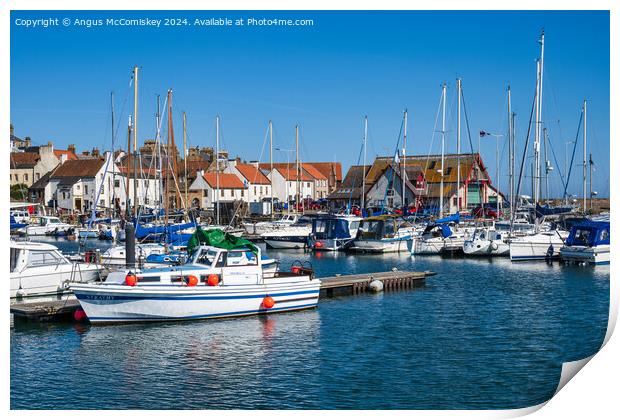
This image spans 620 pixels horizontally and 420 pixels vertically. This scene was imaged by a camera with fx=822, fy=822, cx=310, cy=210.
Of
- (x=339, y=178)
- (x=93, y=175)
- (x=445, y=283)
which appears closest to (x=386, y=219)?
(x=445, y=283)

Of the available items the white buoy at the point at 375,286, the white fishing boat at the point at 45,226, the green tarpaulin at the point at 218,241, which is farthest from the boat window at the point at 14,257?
the white fishing boat at the point at 45,226

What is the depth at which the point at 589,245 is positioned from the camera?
3594cm

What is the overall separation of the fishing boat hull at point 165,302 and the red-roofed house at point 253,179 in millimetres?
54700

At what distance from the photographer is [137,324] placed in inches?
850

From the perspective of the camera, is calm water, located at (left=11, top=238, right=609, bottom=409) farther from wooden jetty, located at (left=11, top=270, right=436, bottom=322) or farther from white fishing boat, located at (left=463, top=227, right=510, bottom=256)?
white fishing boat, located at (left=463, top=227, right=510, bottom=256)

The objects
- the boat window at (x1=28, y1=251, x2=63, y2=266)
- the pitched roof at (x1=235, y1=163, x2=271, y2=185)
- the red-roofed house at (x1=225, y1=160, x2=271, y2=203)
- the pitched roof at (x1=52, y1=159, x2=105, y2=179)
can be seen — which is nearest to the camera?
the boat window at (x1=28, y1=251, x2=63, y2=266)

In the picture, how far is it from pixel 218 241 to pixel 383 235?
23955mm

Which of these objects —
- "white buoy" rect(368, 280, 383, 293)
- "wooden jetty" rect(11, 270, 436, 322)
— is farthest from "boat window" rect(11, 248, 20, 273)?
"white buoy" rect(368, 280, 383, 293)

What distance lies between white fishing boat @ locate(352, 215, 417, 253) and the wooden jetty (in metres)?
13.8

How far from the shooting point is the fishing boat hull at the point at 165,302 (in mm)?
21266

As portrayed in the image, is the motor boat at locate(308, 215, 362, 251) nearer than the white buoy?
No

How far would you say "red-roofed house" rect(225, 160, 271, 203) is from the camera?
79.1 m

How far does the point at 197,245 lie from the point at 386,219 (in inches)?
944

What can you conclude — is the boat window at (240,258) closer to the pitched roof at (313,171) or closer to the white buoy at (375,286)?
the white buoy at (375,286)
